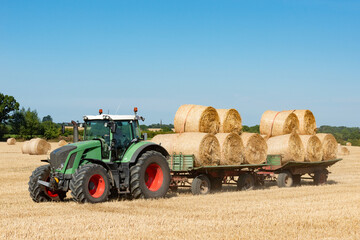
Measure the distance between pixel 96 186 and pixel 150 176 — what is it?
1807 millimetres

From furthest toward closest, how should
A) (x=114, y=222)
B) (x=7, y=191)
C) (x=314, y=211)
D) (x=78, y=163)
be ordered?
(x=7, y=191) < (x=78, y=163) < (x=314, y=211) < (x=114, y=222)

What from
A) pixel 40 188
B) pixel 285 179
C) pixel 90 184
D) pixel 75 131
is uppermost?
pixel 75 131

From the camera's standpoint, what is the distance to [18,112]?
7781cm

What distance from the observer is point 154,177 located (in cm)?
1351

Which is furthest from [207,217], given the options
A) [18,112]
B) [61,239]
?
[18,112]

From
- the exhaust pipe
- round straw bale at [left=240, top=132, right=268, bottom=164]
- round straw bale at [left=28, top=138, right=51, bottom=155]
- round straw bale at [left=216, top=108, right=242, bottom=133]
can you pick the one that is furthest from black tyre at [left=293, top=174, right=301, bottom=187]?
round straw bale at [left=28, top=138, right=51, bottom=155]

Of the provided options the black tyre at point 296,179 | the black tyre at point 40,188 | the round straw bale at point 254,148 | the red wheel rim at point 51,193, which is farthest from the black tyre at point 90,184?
the black tyre at point 296,179

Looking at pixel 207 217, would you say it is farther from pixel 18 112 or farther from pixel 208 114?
pixel 18 112

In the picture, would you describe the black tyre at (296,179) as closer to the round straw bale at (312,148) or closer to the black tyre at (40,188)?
the round straw bale at (312,148)

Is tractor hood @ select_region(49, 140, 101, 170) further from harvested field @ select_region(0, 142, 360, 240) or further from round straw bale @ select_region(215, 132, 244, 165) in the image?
round straw bale @ select_region(215, 132, 244, 165)

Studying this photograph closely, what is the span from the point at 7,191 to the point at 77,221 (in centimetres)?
673

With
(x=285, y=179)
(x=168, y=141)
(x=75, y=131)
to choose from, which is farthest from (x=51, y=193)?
(x=285, y=179)

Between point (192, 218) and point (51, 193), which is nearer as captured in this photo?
point (192, 218)

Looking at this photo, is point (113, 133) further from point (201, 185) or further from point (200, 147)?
point (201, 185)
